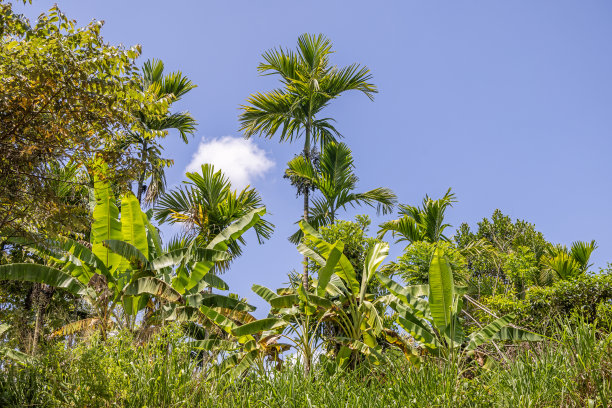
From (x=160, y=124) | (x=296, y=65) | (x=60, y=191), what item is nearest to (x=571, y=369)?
(x=60, y=191)

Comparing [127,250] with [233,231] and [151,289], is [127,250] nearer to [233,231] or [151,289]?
[151,289]

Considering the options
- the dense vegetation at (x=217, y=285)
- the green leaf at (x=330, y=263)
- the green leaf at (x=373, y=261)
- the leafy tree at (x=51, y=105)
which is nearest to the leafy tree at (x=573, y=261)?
the dense vegetation at (x=217, y=285)

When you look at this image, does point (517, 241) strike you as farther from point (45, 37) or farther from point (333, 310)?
point (45, 37)

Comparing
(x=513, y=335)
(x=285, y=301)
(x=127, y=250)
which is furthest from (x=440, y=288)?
(x=127, y=250)

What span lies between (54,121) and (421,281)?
851 cm

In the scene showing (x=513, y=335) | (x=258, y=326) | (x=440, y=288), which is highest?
(x=440, y=288)

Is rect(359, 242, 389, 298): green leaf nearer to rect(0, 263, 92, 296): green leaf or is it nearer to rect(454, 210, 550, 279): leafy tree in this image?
rect(0, 263, 92, 296): green leaf

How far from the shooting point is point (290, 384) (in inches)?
223

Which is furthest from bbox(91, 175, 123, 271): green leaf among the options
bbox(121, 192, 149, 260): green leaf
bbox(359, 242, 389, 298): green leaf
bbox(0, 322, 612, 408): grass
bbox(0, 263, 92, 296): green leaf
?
bbox(359, 242, 389, 298): green leaf

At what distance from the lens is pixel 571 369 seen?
5.43 meters

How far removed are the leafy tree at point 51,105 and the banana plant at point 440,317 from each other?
211 inches

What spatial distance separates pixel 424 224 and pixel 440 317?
545 centimetres

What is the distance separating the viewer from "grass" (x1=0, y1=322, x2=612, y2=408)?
525 cm

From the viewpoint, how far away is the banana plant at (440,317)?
841cm
